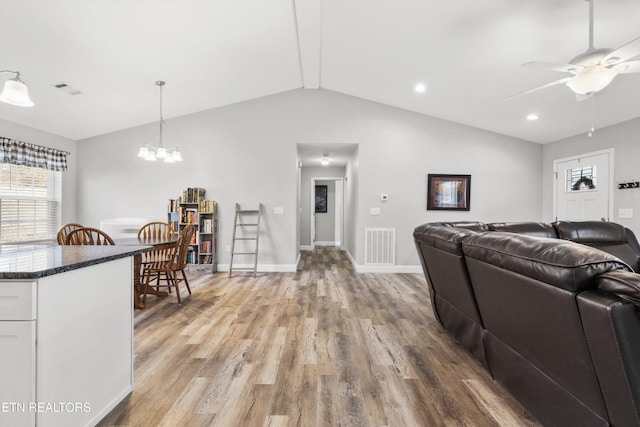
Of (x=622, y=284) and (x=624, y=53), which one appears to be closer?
(x=622, y=284)

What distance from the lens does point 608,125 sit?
4.22 m

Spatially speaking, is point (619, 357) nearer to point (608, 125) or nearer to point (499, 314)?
point (499, 314)

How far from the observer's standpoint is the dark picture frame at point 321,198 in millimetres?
9008

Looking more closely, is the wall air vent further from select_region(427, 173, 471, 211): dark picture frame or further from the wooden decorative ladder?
select_region(427, 173, 471, 211): dark picture frame

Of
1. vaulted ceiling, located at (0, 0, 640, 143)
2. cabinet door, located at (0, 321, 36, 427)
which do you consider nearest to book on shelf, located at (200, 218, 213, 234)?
A: vaulted ceiling, located at (0, 0, 640, 143)

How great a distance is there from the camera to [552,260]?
3.90ft

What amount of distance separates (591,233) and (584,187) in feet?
7.99

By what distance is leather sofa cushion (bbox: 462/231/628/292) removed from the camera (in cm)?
108

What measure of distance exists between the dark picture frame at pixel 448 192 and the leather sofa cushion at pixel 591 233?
2.43 meters

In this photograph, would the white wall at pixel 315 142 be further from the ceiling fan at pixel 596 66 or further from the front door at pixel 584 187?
the ceiling fan at pixel 596 66

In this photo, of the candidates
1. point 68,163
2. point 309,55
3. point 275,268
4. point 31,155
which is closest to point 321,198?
point 275,268

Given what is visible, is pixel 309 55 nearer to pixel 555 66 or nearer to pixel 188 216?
pixel 555 66

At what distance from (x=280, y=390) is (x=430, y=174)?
4.58m

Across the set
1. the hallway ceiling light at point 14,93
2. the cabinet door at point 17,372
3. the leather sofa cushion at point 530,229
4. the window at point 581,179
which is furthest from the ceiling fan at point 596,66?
the hallway ceiling light at point 14,93
